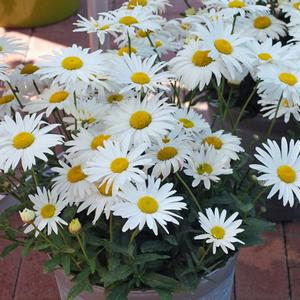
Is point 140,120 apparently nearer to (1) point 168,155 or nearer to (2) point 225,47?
(1) point 168,155

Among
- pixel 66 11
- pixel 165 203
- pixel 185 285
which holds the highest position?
pixel 165 203

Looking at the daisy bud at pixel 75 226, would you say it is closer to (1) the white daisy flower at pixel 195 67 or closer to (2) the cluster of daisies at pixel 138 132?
(2) the cluster of daisies at pixel 138 132

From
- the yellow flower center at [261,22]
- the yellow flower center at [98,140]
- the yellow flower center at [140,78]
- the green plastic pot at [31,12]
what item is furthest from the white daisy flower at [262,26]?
the green plastic pot at [31,12]

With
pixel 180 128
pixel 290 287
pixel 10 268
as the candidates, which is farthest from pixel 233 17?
pixel 10 268

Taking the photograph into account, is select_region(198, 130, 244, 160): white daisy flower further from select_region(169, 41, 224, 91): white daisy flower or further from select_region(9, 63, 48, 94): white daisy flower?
select_region(9, 63, 48, 94): white daisy flower

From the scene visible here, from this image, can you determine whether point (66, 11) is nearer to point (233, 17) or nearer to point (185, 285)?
point (233, 17)

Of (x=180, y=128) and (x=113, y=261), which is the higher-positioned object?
(x=180, y=128)

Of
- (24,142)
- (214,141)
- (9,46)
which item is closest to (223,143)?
(214,141)

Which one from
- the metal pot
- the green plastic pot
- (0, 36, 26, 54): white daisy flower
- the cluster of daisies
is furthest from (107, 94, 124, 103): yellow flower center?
the green plastic pot
